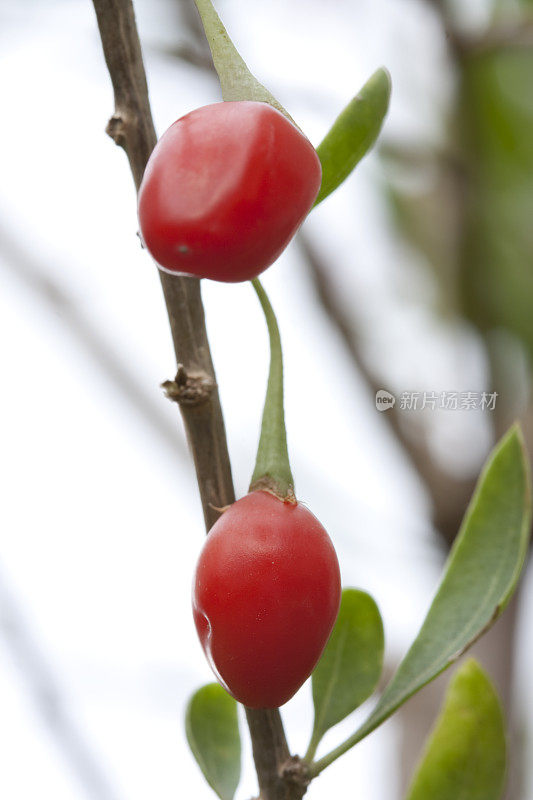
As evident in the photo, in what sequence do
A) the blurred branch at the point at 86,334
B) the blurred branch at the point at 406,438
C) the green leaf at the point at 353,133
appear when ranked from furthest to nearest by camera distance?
1. the blurred branch at the point at 86,334
2. the blurred branch at the point at 406,438
3. the green leaf at the point at 353,133

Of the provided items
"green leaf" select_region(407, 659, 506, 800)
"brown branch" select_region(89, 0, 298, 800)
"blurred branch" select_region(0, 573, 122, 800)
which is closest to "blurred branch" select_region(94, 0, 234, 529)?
"brown branch" select_region(89, 0, 298, 800)

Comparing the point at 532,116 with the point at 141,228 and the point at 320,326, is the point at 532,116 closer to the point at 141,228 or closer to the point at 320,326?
the point at 320,326

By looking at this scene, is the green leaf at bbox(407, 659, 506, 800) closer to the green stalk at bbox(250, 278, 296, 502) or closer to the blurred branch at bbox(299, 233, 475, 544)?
the green stalk at bbox(250, 278, 296, 502)

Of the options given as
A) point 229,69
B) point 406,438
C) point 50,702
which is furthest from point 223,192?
point 406,438

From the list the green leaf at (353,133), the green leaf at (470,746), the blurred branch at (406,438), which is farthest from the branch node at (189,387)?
the blurred branch at (406,438)

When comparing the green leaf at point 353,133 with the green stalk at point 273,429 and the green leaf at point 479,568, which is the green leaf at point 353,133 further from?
the green leaf at point 479,568

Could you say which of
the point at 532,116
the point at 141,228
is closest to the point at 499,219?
the point at 532,116
